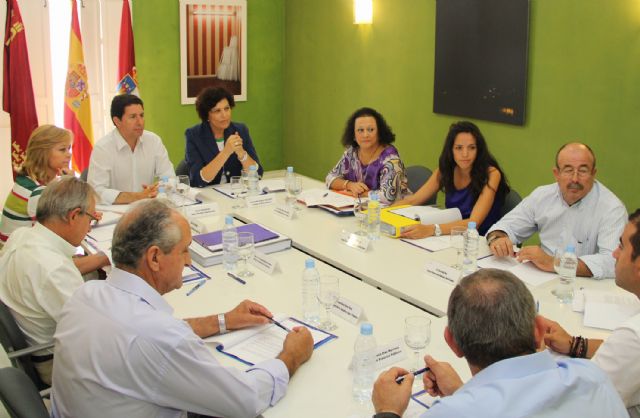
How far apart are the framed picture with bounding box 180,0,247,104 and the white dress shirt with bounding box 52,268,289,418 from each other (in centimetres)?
540

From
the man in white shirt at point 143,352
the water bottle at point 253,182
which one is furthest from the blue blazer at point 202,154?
the man in white shirt at point 143,352

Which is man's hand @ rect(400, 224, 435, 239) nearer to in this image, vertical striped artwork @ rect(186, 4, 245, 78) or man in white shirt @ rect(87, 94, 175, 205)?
man in white shirt @ rect(87, 94, 175, 205)

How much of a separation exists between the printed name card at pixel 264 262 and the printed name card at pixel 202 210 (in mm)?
865

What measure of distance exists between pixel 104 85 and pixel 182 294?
4273mm

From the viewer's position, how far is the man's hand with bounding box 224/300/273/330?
2.37 metres

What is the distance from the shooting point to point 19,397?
1791 mm

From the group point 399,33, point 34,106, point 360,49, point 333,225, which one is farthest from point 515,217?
point 34,106

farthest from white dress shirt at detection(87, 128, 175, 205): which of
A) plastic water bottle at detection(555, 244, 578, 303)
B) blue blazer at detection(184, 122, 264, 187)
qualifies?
plastic water bottle at detection(555, 244, 578, 303)

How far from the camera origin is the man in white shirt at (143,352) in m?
1.77

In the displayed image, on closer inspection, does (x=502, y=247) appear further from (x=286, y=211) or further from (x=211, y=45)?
(x=211, y=45)

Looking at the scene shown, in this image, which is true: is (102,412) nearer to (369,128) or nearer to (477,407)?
(477,407)

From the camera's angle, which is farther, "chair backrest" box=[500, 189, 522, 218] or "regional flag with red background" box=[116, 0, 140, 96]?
"regional flag with red background" box=[116, 0, 140, 96]

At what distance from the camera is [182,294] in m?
2.79

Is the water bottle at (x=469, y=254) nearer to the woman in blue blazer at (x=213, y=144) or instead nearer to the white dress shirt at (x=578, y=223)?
the white dress shirt at (x=578, y=223)
